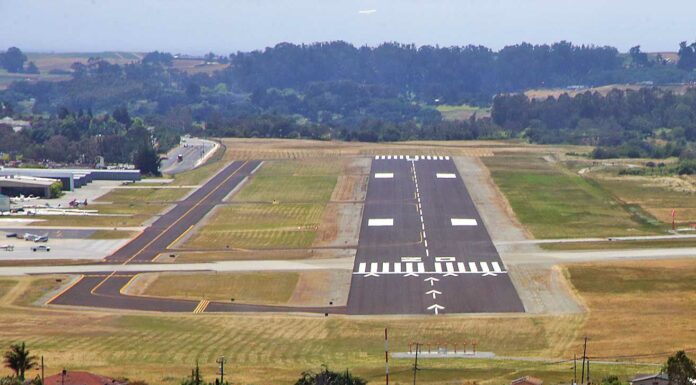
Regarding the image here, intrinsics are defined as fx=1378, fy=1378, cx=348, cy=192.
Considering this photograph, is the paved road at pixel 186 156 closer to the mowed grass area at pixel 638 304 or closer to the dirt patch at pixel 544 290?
the dirt patch at pixel 544 290

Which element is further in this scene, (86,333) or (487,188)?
→ (487,188)

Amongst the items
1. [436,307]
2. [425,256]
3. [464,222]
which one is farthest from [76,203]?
[436,307]

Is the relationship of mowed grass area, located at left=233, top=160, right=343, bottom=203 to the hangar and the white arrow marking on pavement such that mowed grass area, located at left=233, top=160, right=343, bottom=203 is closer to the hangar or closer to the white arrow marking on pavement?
the hangar

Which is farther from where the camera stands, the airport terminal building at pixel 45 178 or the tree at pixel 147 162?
the tree at pixel 147 162

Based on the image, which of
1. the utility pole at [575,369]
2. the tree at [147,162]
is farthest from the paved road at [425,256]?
the tree at [147,162]

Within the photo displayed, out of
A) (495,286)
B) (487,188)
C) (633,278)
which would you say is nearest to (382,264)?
(495,286)

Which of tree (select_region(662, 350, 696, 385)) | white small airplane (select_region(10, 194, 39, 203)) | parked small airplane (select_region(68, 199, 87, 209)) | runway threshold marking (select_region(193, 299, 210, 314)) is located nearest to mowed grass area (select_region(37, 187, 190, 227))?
parked small airplane (select_region(68, 199, 87, 209))

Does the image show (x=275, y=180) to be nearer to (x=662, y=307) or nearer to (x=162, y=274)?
(x=162, y=274)
